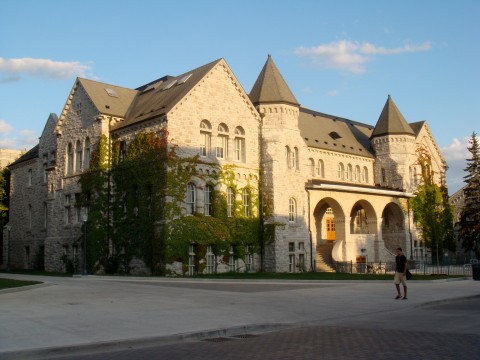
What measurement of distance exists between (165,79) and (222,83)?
8.93 m

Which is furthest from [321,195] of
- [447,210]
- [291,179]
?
[447,210]

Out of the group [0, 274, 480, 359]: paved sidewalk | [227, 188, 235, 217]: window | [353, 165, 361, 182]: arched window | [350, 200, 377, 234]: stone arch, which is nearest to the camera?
[0, 274, 480, 359]: paved sidewalk

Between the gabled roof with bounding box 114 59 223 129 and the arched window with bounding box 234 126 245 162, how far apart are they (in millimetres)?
4922

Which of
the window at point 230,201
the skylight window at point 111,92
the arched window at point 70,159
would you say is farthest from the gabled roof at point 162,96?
the window at point 230,201

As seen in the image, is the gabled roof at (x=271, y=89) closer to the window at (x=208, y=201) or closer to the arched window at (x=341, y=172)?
the window at (x=208, y=201)

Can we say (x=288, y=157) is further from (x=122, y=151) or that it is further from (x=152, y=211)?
(x=122, y=151)

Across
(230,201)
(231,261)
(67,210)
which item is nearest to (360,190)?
(230,201)

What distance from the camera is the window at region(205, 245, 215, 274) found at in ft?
118

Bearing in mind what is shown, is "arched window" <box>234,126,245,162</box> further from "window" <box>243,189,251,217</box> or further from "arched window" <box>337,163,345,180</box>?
"arched window" <box>337,163,345,180</box>

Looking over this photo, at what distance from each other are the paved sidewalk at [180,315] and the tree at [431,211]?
31.6 m

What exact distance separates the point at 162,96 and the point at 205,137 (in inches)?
203

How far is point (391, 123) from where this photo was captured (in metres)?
57.0

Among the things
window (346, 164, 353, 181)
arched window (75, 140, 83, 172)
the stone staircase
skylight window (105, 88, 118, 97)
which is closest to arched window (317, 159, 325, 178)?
window (346, 164, 353, 181)

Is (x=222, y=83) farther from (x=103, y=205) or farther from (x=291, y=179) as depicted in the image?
(x=103, y=205)
